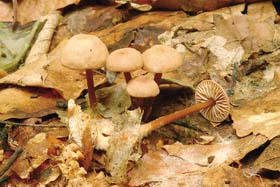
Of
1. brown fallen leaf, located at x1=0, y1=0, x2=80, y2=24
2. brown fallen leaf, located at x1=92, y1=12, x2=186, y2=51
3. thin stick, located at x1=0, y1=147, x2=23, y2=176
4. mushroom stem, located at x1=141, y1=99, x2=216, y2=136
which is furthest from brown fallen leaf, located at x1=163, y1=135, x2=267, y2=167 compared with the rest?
brown fallen leaf, located at x1=0, y1=0, x2=80, y2=24

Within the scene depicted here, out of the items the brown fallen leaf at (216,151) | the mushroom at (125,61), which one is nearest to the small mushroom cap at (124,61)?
the mushroom at (125,61)

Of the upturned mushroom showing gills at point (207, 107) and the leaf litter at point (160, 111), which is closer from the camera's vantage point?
the leaf litter at point (160, 111)

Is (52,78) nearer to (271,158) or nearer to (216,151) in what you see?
(216,151)

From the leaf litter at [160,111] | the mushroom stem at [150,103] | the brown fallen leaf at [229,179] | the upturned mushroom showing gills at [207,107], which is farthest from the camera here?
the mushroom stem at [150,103]

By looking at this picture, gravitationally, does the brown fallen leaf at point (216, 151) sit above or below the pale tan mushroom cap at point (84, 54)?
below

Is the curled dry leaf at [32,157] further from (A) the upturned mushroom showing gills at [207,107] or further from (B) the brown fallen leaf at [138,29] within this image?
(B) the brown fallen leaf at [138,29]

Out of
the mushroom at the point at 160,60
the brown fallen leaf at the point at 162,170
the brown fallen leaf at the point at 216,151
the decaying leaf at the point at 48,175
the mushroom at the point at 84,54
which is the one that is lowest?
the decaying leaf at the point at 48,175

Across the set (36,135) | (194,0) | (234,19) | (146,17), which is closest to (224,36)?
(234,19)

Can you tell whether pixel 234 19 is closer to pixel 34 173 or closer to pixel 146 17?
pixel 146 17
